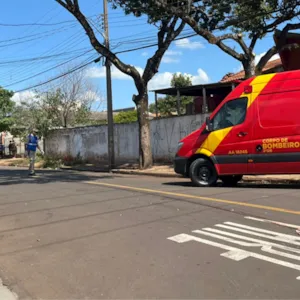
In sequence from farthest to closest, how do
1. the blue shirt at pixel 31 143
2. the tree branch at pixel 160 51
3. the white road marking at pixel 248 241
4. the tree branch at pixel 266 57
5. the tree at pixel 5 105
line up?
1. the tree at pixel 5 105
2. the tree branch at pixel 160 51
3. the blue shirt at pixel 31 143
4. the tree branch at pixel 266 57
5. the white road marking at pixel 248 241

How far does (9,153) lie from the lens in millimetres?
34188

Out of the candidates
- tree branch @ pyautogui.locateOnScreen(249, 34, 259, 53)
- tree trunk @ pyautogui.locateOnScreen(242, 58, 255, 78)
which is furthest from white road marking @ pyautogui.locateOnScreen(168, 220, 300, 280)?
tree branch @ pyautogui.locateOnScreen(249, 34, 259, 53)

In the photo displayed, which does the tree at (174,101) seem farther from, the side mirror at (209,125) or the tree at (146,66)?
the side mirror at (209,125)

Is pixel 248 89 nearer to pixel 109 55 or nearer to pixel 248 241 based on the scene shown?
pixel 248 241

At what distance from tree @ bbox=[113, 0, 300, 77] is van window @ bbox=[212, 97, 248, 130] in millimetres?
5298

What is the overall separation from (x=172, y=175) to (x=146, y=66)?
206 inches

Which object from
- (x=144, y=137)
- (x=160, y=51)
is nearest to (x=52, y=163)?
(x=144, y=137)

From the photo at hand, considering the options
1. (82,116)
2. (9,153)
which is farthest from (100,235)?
(9,153)

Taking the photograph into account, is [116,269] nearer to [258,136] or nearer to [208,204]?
[208,204]

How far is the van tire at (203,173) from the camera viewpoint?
11.0 metres

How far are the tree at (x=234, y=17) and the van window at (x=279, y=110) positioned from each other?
5.76 meters

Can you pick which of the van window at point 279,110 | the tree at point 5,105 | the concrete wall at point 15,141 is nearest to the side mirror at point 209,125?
the van window at point 279,110

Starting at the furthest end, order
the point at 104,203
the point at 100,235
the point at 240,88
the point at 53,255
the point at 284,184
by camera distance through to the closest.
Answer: the point at 284,184, the point at 240,88, the point at 104,203, the point at 100,235, the point at 53,255

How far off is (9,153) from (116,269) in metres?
31.5
